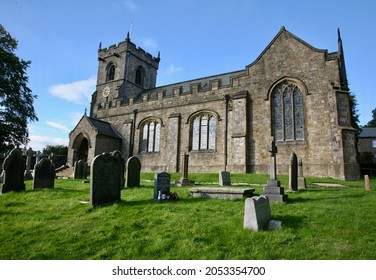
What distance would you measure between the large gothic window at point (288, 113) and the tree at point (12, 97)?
24.1 metres

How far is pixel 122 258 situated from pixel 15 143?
2758 cm

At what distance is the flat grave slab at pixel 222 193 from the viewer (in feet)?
26.7

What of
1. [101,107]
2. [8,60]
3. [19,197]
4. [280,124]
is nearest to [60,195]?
[19,197]

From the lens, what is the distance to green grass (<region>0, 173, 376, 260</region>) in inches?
171

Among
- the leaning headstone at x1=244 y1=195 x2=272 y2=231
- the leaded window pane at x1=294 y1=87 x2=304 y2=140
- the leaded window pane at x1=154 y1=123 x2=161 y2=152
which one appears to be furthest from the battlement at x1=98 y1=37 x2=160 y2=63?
the leaning headstone at x1=244 y1=195 x2=272 y2=231

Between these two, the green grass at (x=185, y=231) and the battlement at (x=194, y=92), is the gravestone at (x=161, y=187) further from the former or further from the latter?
the battlement at (x=194, y=92)

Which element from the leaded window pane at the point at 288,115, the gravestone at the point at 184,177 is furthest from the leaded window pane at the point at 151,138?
the leaded window pane at the point at 288,115

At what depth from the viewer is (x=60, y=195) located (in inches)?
371

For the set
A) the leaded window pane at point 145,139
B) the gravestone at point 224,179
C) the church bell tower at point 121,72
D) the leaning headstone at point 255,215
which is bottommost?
the leaning headstone at point 255,215

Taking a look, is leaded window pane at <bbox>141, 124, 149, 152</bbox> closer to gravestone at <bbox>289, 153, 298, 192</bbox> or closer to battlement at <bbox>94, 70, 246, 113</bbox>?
battlement at <bbox>94, 70, 246, 113</bbox>

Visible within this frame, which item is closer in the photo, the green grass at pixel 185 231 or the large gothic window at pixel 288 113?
the green grass at pixel 185 231

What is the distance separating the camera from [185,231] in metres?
5.25

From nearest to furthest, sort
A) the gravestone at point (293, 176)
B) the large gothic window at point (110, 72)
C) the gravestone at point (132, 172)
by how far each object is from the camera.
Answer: the gravestone at point (293, 176) < the gravestone at point (132, 172) < the large gothic window at point (110, 72)

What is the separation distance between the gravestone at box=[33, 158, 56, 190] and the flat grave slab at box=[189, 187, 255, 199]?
6.68 metres
